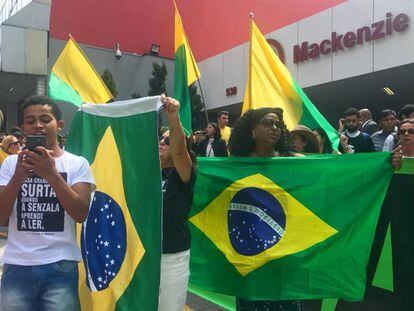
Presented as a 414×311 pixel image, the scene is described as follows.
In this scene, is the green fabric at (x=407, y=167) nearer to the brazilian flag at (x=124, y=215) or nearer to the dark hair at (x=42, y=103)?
the brazilian flag at (x=124, y=215)

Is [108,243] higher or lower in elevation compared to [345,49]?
lower

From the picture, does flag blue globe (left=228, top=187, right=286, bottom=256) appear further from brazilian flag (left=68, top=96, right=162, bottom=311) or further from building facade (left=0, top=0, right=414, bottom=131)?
building facade (left=0, top=0, right=414, bottom=131)

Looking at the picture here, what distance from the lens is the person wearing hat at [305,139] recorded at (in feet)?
13.4

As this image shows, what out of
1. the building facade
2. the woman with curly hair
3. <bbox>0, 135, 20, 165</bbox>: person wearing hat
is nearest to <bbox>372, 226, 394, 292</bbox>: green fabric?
the woman with curly hair

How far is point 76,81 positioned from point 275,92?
2573 mm

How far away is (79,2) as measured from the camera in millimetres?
22672

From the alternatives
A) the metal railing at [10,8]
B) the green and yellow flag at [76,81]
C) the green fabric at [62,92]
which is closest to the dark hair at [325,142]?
the green and yellow flag at [76,81]

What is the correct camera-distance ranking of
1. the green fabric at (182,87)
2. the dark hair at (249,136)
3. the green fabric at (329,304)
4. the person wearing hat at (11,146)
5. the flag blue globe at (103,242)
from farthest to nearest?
the person wearing hat at (11,146) < the green fabric at (182,87) < the green fabric at (329,304) < the dark hair at (249,136) < the flag blue globe at (103,242)

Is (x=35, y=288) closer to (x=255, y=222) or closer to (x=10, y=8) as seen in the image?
(x=255, y=222)

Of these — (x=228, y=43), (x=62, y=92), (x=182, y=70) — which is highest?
(x=228, y=43)

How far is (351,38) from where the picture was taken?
1447cm

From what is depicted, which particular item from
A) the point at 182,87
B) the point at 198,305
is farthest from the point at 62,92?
the point at 198,305

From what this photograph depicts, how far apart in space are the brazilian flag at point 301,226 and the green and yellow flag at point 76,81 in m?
2.76

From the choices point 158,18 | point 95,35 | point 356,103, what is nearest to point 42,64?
point 95,35
